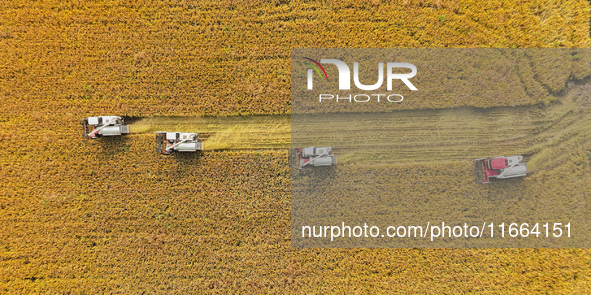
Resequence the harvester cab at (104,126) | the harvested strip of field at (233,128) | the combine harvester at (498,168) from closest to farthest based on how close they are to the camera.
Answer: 1. the combine harvester at (498,168)
2. the harvester cab at (104,126)
3. the harvested strip of field at (233,128)

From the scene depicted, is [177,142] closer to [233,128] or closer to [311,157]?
[233,128]

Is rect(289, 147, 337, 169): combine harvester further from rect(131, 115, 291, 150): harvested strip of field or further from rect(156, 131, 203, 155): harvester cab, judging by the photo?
rect(156, 131, 203, 155): harvester cab

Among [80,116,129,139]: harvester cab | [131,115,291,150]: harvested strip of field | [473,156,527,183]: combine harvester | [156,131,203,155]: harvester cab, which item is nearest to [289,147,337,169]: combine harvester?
[131,115,291,150]: harvested strip of field

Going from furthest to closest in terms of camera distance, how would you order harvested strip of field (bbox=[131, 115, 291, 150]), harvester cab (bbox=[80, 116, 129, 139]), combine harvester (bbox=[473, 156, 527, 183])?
harvested strip of field (bbox=[131, 115, 291, 150])
harvester cab (bbox=[80, 116, 129, 139])
combine harvester (bbox=[473, 156, 527, 183])

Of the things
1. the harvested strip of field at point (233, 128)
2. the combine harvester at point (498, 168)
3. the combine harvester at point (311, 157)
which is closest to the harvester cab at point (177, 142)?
the harvested strip of field at point (233, 128)

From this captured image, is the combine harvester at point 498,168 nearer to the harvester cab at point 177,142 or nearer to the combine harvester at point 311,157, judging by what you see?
the combine harvester at point 311,157

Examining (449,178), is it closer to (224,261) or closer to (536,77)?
(536,77)
